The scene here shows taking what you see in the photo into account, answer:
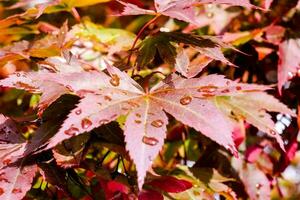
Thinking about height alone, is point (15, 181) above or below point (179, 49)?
below

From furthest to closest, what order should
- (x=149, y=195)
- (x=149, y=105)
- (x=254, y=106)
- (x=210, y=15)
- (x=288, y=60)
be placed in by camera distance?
Result: 1. (x=210, y=15)
2. (x=288, y=60)
3. (x=254, y=106)
4. (x=149, y=195)
5. (x=149, y=105)

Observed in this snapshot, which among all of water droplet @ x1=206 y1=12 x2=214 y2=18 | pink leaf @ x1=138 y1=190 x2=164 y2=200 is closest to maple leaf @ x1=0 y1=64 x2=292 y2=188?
pink leaf @ x1=138 y1=190 x2=164 y2=200

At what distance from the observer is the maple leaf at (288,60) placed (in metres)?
1.20

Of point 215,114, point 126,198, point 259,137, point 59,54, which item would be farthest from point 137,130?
point 259,137

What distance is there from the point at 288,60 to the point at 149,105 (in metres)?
0.54

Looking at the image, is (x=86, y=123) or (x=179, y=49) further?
(x=179, y=49)

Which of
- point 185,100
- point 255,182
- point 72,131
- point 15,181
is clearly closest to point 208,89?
point 185,100

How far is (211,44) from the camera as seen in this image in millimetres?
974

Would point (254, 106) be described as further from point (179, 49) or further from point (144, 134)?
→ point (144, 134)

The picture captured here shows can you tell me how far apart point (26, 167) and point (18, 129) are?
0.11 metres

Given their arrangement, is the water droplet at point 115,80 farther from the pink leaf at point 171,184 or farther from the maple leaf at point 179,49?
the pink leaf at point 171,184

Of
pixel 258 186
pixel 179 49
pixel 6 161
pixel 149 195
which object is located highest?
pixel 179 49

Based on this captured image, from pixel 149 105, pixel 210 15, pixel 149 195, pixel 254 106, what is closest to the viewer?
pixel 149 105

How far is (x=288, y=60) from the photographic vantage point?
124 centimetres
